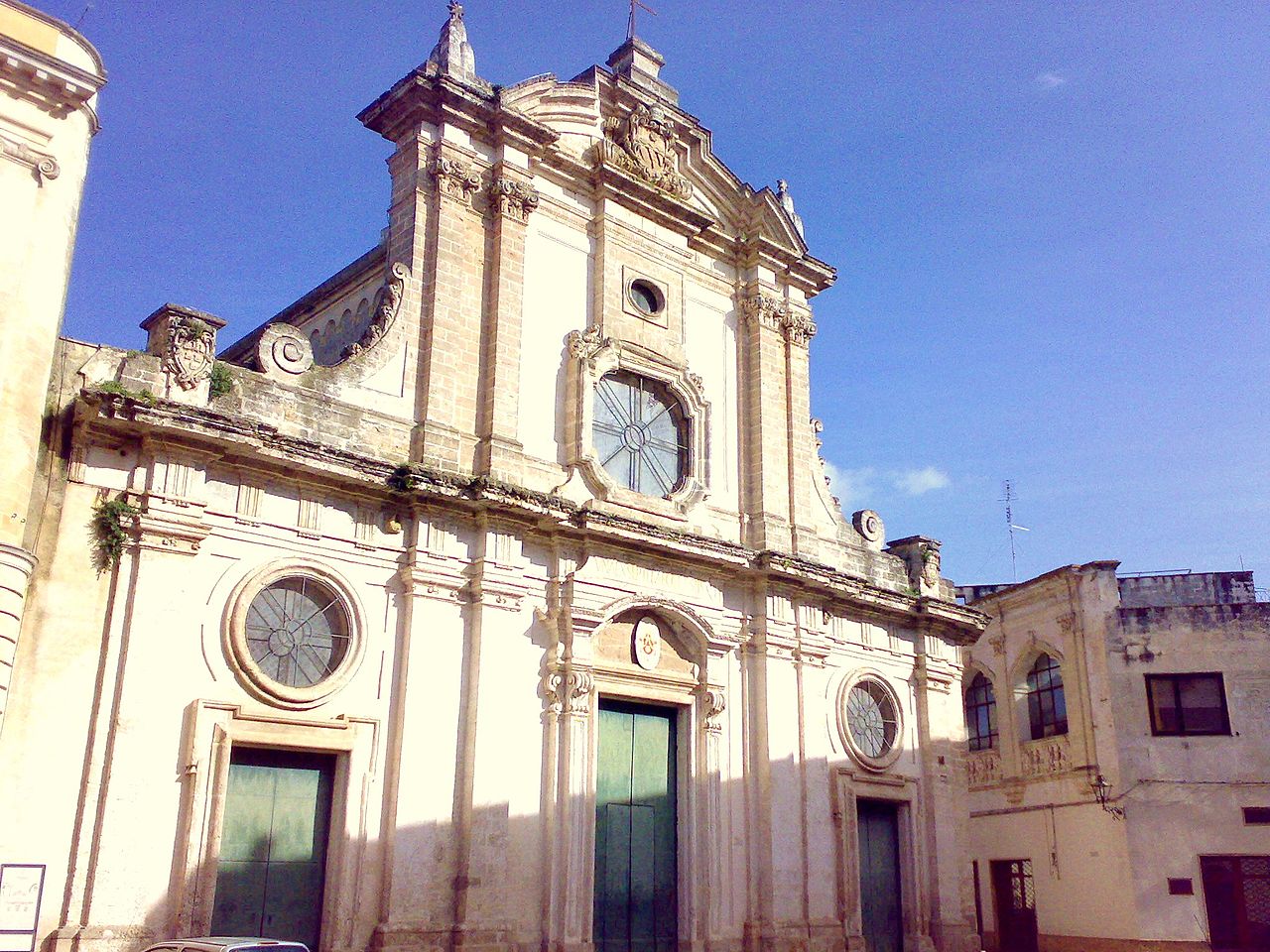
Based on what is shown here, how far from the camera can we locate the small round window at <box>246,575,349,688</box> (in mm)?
13281

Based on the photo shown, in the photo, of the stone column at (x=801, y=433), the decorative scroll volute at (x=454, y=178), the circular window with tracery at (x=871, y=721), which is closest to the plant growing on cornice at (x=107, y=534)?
the decorative scroll volute at (x=454, y=178)

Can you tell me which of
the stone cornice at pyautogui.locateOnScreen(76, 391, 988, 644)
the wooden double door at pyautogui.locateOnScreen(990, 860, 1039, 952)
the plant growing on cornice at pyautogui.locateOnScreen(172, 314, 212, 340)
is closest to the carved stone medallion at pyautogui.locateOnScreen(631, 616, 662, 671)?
the stone cornice at pyautogui.locateOnScreen(76, 391, 988, 644)

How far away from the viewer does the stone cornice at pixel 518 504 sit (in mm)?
12508

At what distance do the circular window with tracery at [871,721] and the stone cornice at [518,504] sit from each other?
1.19 m

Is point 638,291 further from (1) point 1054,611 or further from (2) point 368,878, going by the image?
(1) point 1054,611

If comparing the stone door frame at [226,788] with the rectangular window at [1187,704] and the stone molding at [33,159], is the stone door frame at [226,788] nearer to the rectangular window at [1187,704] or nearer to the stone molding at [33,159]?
the stone molding at [33,159]

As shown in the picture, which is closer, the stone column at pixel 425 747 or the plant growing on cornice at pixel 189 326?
the plant growing on cornice at pixel 189 326

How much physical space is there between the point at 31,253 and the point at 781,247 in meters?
11.3

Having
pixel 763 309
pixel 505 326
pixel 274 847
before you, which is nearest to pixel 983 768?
pixel 763 309

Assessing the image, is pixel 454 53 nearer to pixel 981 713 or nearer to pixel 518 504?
pixel 518 504

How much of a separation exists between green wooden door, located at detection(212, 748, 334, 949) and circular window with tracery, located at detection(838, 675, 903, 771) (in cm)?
812

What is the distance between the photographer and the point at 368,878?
13266mm

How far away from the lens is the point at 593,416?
17219 millimetres

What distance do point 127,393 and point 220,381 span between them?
1.25 meters
